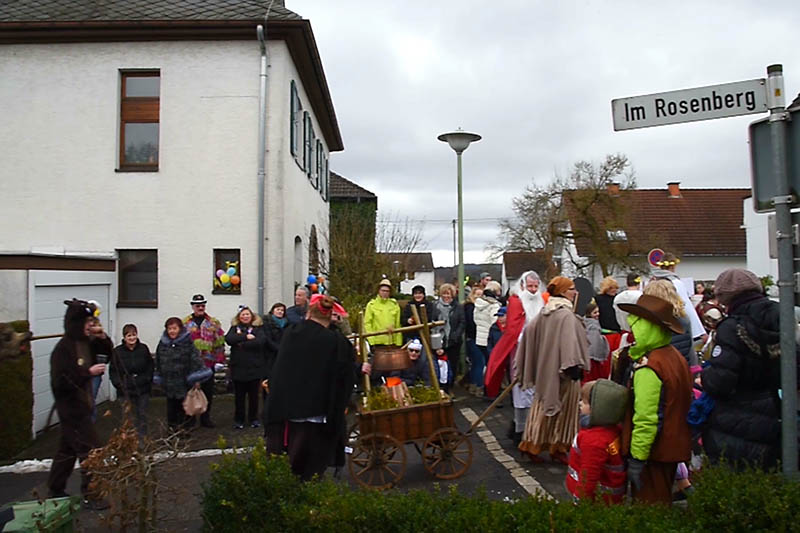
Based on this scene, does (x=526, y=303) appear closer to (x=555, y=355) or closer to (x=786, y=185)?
(x=555, y=355)

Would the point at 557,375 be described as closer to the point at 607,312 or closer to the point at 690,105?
the point at 607,312

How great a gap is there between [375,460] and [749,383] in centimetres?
357

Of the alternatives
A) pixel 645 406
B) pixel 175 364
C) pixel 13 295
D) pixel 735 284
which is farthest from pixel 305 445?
pixel 13 295

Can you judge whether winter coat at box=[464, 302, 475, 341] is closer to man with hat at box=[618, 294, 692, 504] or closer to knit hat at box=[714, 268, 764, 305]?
man with hat at box=[618, 294, 692, 504]

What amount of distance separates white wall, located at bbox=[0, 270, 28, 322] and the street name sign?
28.2 feet

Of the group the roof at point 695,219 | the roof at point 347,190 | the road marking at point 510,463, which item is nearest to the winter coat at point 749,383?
the road marking at point 510,463

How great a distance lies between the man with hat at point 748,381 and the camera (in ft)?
13.3

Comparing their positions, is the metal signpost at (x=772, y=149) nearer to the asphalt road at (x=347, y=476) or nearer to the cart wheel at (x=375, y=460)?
the asphalt road at (x=347, y=476)

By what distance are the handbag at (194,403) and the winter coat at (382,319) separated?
8.53ft

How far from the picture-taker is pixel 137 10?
45.6 feet

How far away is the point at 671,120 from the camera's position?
4066 millimetres

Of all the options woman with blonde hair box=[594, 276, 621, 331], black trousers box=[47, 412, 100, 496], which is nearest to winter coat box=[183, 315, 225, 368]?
black trousers box=[47, 412, 100, 496]

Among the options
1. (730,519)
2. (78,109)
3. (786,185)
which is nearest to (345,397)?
(730,519)

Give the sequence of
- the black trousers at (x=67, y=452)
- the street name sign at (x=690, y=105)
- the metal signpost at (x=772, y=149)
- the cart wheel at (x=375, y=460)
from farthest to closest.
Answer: the cart wheel at (x=375, y=460) → the black trousers at (x=67, y=452) → the street name sign at (x=690, y=105) → the metal signpost at (x=772, y=149)
